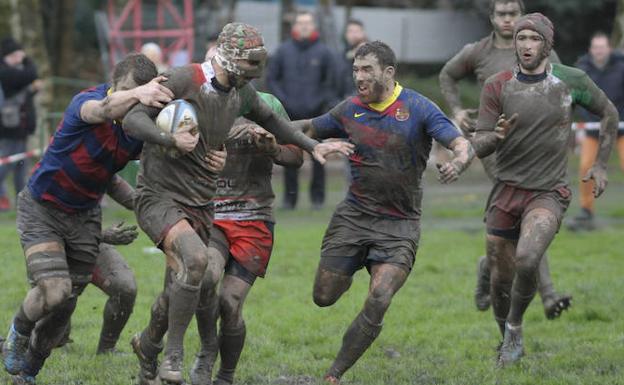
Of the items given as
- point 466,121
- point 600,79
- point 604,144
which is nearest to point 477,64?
point 466,121

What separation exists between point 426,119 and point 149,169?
177 centimetres

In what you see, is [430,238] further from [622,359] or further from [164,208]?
[164,208]

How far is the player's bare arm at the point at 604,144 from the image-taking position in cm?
870

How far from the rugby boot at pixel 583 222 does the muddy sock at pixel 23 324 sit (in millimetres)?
9010

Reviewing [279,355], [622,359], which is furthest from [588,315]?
[279,355]

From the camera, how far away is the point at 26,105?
15.9 metres

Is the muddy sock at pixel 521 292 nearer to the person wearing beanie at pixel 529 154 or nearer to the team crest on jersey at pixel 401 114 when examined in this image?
the person wearing beanie at pixel 529 154

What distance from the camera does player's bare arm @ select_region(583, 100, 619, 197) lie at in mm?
8695

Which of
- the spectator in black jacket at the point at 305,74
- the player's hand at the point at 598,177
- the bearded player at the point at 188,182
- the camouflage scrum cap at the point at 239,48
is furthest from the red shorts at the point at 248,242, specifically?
the spectator in black jacket at the point at 305,74

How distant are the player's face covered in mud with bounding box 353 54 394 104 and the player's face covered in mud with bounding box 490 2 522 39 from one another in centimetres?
226

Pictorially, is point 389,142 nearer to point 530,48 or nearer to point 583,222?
point 530,48

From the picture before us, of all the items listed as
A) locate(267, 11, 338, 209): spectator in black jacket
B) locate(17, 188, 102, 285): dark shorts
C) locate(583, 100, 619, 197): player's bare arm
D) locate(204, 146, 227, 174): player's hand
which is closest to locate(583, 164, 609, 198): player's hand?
locate(583, 100, 619, 197): player's bare arm

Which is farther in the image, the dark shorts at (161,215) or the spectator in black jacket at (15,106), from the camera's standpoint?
the spectator in black jacket at (15,106)

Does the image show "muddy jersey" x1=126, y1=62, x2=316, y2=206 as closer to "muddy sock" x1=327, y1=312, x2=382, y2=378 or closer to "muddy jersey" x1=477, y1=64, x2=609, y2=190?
"muddy sock" x1=327, y1=312, x2=382, y2=378
